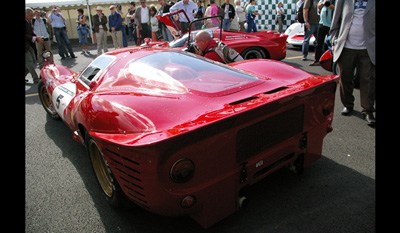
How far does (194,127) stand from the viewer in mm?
1517

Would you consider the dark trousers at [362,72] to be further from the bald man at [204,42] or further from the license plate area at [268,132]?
the license plate area at [268,132]

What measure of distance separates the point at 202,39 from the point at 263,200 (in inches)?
90.0

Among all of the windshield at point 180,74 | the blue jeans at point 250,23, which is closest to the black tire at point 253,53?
the windshield at point 180,74

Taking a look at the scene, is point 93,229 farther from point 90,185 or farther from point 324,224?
point 324,224

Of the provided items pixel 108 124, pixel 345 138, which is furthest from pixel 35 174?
pixel 345 138

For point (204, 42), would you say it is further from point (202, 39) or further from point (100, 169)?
point (100, 169)

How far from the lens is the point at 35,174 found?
2.76m

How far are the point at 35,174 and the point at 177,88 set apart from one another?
1.72 m

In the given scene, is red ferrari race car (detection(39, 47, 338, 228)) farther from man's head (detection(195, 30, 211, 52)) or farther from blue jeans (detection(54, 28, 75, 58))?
blue jeans (detection(54, 28, 75, 58))

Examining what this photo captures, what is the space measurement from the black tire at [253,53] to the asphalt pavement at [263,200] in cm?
322

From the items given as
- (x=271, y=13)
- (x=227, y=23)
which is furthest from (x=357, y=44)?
(x=271, y=13)

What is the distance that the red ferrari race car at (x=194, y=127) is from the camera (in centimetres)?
155

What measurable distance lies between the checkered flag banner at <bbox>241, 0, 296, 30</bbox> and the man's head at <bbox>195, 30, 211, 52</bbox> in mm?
8929

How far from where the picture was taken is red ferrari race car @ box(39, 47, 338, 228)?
1547 mm
